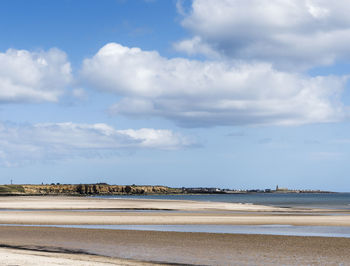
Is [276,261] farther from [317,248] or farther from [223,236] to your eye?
[223,236]

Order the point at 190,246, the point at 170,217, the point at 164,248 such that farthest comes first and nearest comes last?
the point at 170,217 < the point at 190,246 < the point at 164,248

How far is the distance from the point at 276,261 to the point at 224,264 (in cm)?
258

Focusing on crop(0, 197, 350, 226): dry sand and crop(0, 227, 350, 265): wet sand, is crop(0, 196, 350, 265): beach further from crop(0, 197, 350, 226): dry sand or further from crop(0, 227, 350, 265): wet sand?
crop(0, 197, 350, 226): dry sand

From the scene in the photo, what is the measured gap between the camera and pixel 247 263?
20.7 meters

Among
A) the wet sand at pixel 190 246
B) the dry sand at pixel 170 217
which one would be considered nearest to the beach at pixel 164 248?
the wet sand at pixel 190 246

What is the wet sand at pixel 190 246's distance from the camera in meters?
22.0

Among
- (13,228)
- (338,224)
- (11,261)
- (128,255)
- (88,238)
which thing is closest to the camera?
(11,261)

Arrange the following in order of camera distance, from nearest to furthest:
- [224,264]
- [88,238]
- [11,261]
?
[11,261] → [224,264] → [88,238]

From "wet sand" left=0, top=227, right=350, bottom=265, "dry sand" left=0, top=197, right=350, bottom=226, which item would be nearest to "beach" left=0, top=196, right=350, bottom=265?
"wet sand" left=0, top=227, right=350, bottom=265

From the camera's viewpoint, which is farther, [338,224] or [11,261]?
[338,224]

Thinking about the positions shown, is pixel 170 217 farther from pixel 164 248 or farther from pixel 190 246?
pixel 164 248

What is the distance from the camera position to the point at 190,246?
25.9 m

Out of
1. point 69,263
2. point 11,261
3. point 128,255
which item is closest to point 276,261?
point 128,255

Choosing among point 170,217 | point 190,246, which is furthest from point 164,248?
point 170,217
